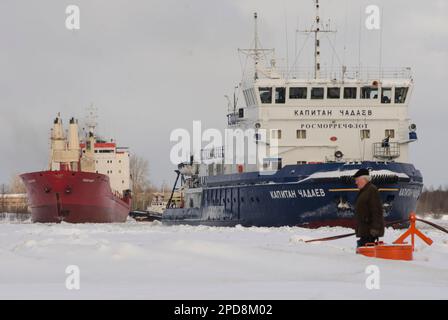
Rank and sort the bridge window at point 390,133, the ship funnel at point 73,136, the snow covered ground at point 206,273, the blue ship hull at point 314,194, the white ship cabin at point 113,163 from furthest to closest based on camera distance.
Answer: the white ship cabin at point 113,163 < the ship funnel at point 73,136 < the bridge window at point 390,133 < the blue ship hull at point 314,194 < the snow covered ground at point 206,273

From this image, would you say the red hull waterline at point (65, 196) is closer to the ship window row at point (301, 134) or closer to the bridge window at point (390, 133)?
the ship window row at point (301, 134)

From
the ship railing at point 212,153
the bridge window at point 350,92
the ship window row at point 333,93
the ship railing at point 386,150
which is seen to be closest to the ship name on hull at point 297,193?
the ship railing at point 386,150

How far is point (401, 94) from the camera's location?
37.2m

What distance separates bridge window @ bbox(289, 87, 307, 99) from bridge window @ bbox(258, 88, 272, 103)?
787 millimetres

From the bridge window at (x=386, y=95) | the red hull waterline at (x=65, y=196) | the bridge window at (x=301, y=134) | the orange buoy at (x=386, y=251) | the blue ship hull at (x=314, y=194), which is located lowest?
the red hull waterline at (x=65, y=196)

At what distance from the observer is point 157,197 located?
288 ft

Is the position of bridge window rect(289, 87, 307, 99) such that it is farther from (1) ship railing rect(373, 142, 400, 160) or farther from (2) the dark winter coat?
(2) the dark winter coat

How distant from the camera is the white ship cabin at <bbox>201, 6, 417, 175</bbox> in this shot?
120ft

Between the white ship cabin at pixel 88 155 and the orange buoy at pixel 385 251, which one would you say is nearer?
the orange buoy at pixel 385 251

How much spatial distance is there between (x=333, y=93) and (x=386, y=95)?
205cm

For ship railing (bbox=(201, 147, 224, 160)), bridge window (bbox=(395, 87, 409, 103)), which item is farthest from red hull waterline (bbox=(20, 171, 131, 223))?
bridge window (bbox=(395, 87, 409, 103))

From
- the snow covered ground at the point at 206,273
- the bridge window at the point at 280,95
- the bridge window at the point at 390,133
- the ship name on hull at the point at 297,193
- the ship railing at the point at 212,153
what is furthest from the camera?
the ship railing at the point at 212,153

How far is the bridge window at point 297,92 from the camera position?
36969 mm
